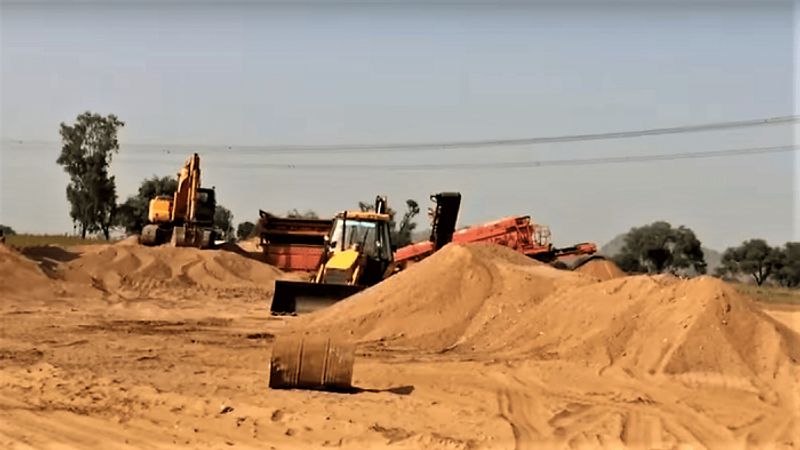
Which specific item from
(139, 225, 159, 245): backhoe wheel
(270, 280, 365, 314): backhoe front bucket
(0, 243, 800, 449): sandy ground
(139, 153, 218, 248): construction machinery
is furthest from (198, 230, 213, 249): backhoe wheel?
(270, 280, 365, 314): backhoe front bucket

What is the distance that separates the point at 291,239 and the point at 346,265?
14451 mm

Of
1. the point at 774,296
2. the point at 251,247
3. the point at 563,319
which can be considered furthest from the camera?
the point at 774,296

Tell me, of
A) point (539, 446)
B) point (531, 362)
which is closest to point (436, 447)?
point (539, 446)

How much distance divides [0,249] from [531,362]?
18705 mm

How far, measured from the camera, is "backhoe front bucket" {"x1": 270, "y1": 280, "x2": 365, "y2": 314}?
59.0 ft

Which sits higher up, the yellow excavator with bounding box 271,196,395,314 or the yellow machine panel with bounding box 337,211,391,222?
the yellow machine panel with bounding box 337,211,391,222

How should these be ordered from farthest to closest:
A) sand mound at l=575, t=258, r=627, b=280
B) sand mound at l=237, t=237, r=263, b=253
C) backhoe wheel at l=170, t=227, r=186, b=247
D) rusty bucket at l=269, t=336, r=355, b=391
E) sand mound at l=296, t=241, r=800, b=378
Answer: sand mound at l=237, t=237, r=263, b=253 < backhoe wheel at l=170, t=227, r=186, b=247 < sand mound at l=575, t=258, r=627, b=280 < sand mound at l=296, t=241, r=800, b=378 < rusty bucket at l=269, t=336, r=355, b=391

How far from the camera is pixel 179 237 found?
34719mm

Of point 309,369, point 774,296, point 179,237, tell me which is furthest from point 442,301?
point 774,296

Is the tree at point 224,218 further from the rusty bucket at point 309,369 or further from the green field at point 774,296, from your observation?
the rusty bucket at point 309,369

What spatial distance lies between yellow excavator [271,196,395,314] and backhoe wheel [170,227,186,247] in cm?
1529

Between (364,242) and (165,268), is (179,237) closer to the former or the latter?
(165,268)

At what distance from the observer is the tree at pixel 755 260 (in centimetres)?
7488

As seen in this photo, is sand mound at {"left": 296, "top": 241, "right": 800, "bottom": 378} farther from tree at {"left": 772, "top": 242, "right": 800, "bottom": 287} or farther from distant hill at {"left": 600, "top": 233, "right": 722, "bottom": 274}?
tree at {"left": 772, "top": 242, "right": 800, "bottom": 287}
